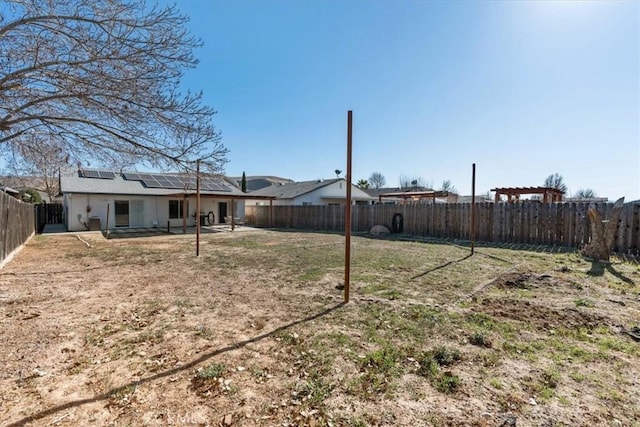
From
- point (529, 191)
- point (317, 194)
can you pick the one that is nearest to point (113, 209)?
point (317, 194)

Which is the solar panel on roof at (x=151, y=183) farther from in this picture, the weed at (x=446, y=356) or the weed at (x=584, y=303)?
the weed at (x=584, y=303)

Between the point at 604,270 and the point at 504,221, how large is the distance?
209 inches

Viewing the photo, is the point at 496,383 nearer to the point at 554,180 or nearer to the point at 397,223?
the point at 397,223

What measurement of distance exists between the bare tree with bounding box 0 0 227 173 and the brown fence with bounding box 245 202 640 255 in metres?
10.3

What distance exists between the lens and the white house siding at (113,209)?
16188 mm

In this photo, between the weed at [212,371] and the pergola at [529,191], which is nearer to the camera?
the weed at [212,371]

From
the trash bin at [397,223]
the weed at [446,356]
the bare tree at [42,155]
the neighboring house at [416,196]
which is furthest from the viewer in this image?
the neighboring house at [416,196]

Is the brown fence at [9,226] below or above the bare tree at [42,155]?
below

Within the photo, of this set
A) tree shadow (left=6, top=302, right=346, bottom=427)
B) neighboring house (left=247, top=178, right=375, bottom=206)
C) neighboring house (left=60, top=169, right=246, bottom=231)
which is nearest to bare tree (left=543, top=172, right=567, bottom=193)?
neighboring house (left=247, top=178, right=375, bottom=206)

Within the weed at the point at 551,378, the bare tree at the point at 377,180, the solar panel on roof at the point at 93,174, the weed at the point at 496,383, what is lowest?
the weed at the point at 496,383

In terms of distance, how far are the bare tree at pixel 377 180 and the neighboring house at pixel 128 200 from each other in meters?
53.1

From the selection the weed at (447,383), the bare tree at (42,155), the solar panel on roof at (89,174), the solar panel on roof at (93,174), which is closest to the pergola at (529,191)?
the weed at (447,383)

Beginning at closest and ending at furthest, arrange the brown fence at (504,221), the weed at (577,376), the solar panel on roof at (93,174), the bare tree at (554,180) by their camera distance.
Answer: the weed at (577,376) < the brown fence at (504,221) < the solar panel on roof at (93,174) < the bare tree at (554,180)

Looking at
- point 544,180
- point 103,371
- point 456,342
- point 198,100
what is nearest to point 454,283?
point 456,342
